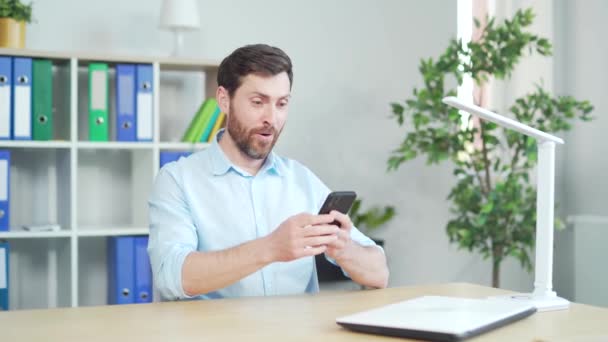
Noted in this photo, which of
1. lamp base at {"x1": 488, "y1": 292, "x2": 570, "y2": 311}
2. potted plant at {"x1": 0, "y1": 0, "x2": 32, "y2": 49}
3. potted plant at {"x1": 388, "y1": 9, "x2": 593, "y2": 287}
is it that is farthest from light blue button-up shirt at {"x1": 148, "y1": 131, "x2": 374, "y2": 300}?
potted plant at {"x1": 388, "y1": 9, "x2": 593, "y2": 287}

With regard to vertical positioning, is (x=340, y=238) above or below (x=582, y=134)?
below

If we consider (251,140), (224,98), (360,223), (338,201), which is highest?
(224,98)

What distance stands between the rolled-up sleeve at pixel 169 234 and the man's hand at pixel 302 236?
263 mm

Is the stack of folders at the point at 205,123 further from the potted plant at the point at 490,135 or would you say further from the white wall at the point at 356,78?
the potted plant at the point at 490,135

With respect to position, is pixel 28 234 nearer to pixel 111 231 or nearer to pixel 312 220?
pixel 111 231

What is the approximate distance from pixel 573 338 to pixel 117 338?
78 centimetres

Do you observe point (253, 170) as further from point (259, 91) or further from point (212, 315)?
point (212, 315)

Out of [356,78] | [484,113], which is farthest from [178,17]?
[484,113]

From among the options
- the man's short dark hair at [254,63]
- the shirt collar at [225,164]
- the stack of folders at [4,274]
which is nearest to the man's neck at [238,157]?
the shirt collar at [225,164]

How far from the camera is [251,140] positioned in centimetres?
214

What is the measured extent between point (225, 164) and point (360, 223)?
189 cm

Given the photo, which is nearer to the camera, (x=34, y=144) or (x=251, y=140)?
(x=251, y=140)

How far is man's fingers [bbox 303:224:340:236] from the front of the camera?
68.3 inches

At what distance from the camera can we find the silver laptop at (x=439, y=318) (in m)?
1.34
